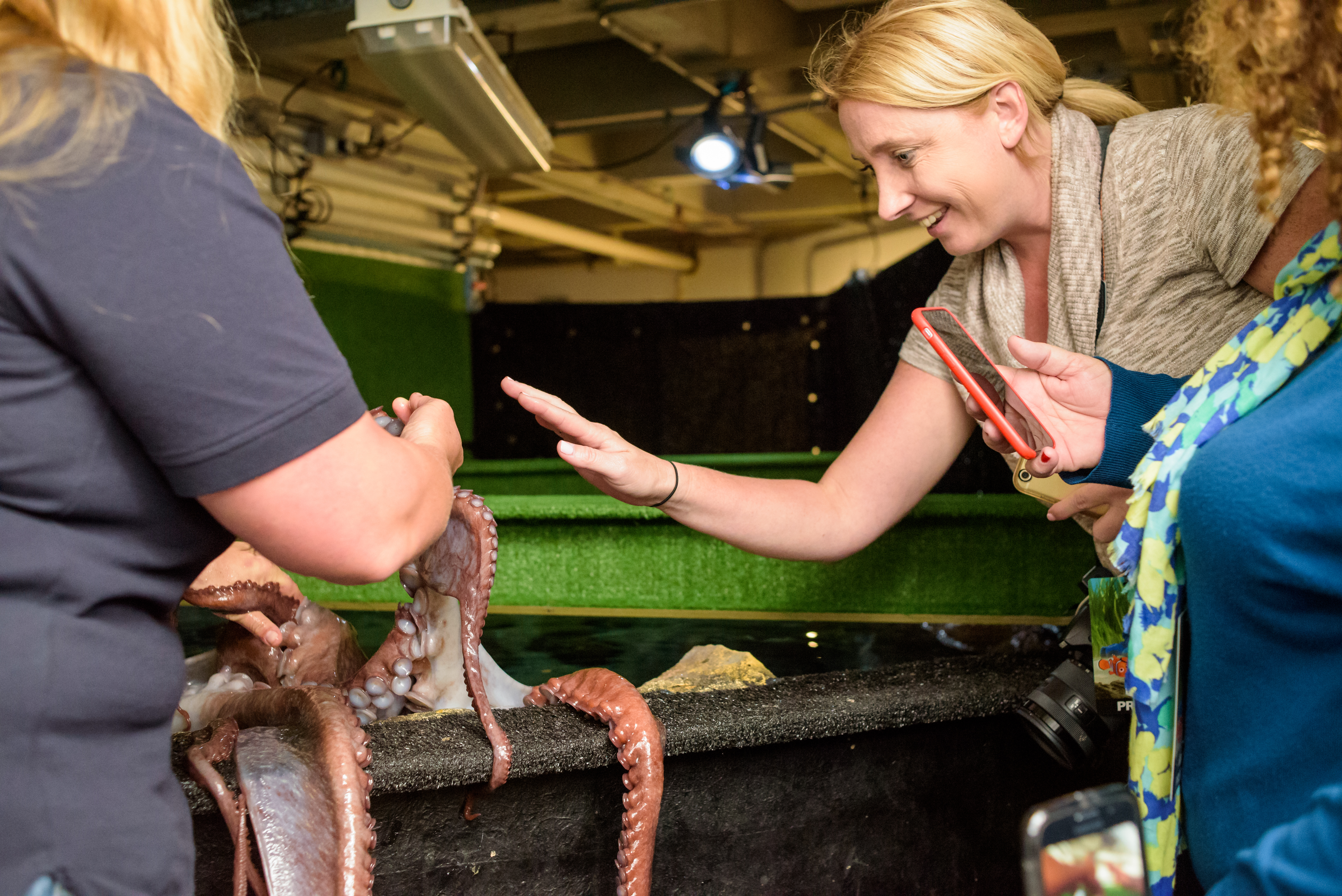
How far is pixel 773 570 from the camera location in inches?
82.4

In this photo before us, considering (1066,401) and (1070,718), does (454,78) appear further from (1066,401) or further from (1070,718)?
(1070,718)

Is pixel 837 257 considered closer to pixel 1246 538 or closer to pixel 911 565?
pixel 911 565

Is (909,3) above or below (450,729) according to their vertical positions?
above

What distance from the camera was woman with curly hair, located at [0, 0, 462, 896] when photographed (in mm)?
540

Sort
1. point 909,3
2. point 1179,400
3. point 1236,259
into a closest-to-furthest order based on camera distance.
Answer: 1. point 1179,400
2. point 1236,259
3. point 909,3

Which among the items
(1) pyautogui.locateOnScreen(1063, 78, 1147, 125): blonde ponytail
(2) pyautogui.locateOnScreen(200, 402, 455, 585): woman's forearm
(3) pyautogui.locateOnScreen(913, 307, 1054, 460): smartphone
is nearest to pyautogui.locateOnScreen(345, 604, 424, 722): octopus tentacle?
(2) pyautogui.locateOnScreen(200, 402, 455, 585): woman's forearm

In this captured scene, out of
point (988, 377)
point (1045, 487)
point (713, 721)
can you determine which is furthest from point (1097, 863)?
point (1045, 487)

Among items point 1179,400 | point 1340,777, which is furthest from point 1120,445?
point 1340,777

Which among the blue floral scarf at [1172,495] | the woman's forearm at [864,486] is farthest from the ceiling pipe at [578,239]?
the blue floral scarf at [1172,495]

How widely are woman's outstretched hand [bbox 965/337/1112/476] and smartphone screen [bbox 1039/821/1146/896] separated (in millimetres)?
621

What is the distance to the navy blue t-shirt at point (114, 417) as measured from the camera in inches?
21.2

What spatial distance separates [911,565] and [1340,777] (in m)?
1.32

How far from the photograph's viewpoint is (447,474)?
2.60ft

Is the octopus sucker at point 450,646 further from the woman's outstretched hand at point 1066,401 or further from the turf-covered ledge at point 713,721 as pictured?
the woman's outstretched hand at point 1066,401
